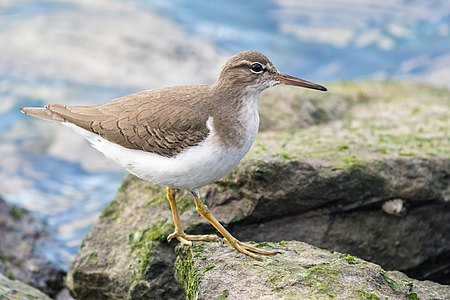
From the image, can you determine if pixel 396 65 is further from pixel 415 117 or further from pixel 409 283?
pixel 409 283

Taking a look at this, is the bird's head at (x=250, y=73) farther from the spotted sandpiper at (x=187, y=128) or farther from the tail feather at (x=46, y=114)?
the tail feather at (x=46, y=114)

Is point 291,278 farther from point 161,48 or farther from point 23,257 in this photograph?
point 161,48

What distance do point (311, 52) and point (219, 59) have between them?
2223mm

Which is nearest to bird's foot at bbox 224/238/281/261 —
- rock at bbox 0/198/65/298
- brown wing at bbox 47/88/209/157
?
brown wing at bbox 47/88/209/157

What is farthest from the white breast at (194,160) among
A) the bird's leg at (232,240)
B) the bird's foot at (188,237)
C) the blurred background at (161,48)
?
the blurred background at (161,48)

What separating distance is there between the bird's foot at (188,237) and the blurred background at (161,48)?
6154 mm

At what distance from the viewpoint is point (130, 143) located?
6.38m

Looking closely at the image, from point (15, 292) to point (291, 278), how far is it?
2607mm

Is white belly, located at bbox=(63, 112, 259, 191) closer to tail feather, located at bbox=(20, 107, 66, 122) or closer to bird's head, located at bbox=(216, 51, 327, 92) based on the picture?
bird's head, located at bbox=(216, 51, 327, 92)

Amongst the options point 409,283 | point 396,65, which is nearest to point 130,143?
point 409,283

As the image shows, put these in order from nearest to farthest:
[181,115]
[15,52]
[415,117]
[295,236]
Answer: [181,115] → [295,236] → [415,117] → [15,52]

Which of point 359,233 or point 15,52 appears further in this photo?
point 15,52

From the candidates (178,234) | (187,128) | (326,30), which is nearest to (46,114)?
(187,128)

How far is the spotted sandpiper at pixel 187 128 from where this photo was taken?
611 centimetres
